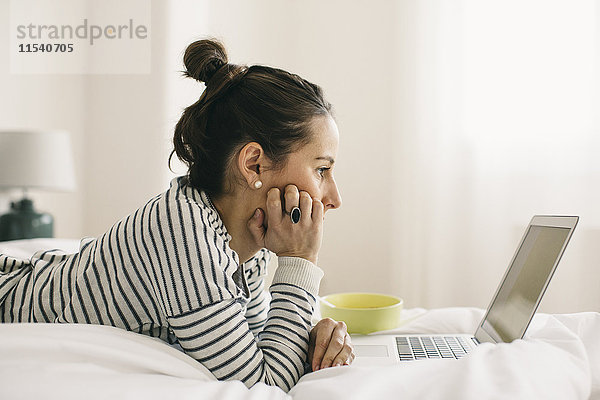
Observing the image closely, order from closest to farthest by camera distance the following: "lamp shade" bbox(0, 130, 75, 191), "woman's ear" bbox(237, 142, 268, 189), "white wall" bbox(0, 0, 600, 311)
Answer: "woman's ear" bbox(237, 142, 268, 189) < "lamp shade" bbox(0, 130, 75, 191) < "white wall" bbox(0, 0, 600, 311)

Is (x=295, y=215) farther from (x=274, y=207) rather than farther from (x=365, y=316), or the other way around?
(x=365, y=316)

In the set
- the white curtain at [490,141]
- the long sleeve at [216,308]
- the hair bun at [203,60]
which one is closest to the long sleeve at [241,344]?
the long sleeve at [216,308]

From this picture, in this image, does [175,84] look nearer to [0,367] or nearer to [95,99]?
[95,99]

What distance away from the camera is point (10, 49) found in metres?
2.35

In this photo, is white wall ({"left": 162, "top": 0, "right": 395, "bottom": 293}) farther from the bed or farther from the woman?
the bed

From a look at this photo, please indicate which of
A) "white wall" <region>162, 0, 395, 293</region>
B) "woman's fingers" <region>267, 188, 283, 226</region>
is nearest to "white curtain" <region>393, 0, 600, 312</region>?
"white wall" <region>162, 0, 395, 293</region>

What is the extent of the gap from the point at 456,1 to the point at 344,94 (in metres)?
0.66

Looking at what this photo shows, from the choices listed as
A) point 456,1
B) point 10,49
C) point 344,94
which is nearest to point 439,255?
point 344,94

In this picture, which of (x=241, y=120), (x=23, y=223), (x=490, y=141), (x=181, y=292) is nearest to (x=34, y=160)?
(x=23, y=223)

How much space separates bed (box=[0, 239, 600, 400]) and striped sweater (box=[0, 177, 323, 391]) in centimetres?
5

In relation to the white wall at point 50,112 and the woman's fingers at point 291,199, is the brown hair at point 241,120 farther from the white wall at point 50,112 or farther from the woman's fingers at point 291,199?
the white wall at point 50,112

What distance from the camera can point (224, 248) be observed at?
885 mm

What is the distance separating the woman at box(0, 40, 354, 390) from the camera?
797 mm

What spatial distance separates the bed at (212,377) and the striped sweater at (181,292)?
0.17 ft
